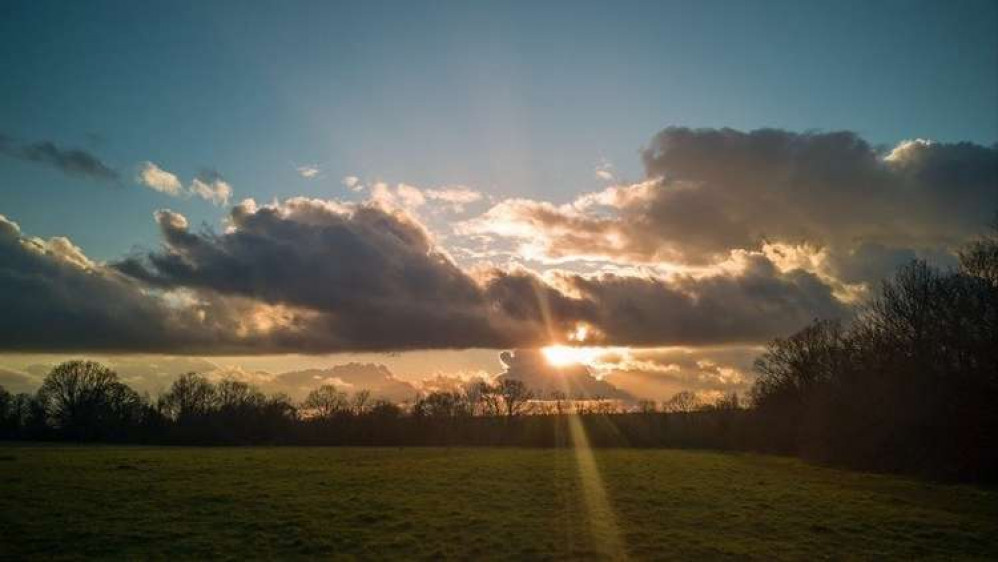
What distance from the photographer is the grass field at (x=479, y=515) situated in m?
21.1

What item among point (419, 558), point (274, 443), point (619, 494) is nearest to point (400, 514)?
point (419, 558)

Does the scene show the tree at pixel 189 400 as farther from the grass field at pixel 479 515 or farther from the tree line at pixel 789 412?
the grass field at pixel 479 515

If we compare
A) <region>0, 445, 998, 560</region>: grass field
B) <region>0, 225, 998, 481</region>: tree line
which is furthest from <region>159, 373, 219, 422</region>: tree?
<region>0, 445, 998, 560</region>: grass field

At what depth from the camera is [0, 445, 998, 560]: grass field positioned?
2111 centimetres

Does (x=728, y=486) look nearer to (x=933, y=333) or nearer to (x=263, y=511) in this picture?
(x=933, y=333)

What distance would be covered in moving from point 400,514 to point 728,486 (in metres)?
21.4

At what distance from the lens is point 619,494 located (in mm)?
34562

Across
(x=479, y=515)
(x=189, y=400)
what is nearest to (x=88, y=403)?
(x=189, y=400)

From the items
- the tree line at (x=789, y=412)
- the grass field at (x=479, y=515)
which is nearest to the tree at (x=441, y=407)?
the tree line at (x=789, y=412)

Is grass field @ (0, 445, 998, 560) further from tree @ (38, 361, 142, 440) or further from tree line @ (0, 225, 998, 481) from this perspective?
tree @ (38, 361, 142, 440)

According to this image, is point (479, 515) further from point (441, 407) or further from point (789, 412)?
point (441, 407)

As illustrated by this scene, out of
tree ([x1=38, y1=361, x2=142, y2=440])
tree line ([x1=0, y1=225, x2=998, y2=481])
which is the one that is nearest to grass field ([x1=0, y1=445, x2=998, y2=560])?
tree line ([x1=0, y1=225, x2=998, y2=481])

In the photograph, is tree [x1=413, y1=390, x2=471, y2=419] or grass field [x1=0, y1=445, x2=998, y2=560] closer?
grass field [x1=0, y1=445, x2=998, y2=560]

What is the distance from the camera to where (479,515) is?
27.4m
